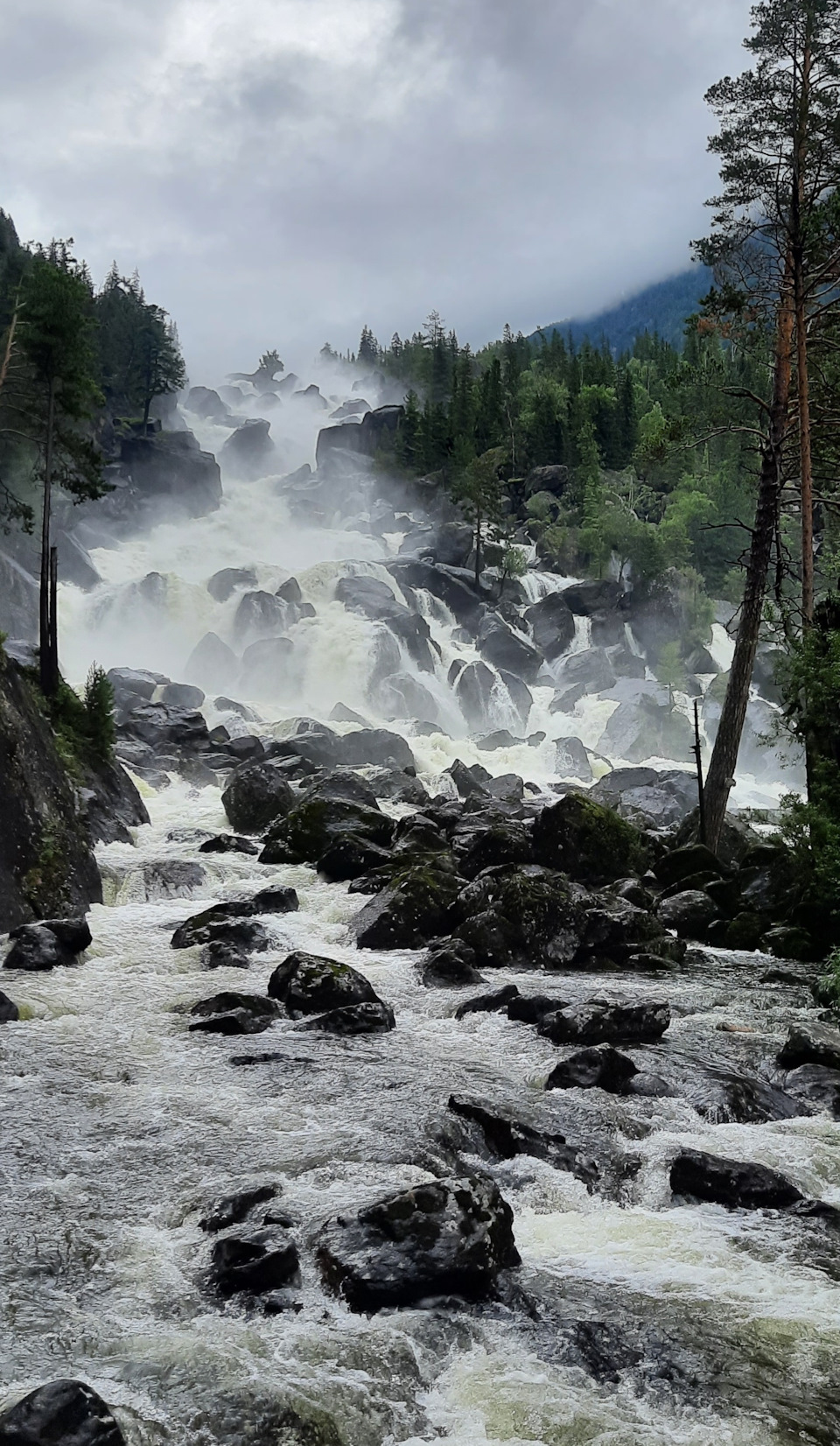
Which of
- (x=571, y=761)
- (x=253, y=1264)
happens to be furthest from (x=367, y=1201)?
(x=571, y=761)

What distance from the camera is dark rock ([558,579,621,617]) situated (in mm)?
78375

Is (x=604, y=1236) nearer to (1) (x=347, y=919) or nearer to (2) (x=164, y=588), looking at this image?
(1) (x=347, y=919)

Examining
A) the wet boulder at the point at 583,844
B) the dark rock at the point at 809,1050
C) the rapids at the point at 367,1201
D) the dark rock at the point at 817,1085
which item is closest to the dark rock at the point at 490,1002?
the rapids at the point at 367,1201

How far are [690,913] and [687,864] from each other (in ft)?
8.02

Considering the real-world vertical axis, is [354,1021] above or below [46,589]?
below

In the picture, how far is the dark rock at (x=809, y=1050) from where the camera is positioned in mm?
11320

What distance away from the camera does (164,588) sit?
2591 inches

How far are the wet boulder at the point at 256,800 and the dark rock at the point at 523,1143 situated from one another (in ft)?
66.0

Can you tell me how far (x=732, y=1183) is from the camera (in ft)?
→ 27.1

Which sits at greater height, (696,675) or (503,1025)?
(696,675)

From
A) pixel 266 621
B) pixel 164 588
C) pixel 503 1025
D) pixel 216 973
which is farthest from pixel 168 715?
pixel 503 1025

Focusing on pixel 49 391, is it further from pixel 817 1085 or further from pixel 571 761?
pixel 571 761

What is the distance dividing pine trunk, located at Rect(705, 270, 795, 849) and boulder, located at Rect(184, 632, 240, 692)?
43221mm

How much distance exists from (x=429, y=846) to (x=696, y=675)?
54957mm
